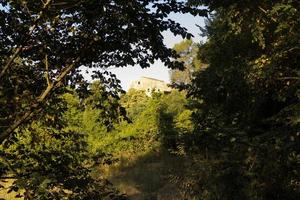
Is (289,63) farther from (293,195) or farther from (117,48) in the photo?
(117,48)

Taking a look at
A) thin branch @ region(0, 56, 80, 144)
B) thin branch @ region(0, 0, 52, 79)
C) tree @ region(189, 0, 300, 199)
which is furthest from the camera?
tree @ region(189, 0, 300, 199)

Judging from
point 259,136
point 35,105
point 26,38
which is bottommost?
point 35,105

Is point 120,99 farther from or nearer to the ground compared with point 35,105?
farther from the ground

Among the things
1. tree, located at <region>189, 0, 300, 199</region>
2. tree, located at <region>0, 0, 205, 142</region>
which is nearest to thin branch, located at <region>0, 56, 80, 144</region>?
tree, located at <region>0, 0, 205, 142</region>

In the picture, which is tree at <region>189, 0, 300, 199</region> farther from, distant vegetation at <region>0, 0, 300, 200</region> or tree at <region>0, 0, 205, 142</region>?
tree at <region>0, 0, 205, 142</region>

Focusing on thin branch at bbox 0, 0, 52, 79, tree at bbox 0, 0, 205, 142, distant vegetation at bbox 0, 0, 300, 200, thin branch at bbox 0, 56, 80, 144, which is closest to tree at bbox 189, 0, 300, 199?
distant vegetation at bbox 0, 0, 300, 200

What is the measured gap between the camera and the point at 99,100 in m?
6.35

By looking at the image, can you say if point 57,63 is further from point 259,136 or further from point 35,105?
point 259,136

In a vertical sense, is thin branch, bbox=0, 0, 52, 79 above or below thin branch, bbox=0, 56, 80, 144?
above

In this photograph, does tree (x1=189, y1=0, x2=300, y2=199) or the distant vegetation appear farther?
tree (x1=189, y1=0, x2=300, y2=199)

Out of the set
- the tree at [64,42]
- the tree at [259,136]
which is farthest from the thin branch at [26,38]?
the tree at [259,136]

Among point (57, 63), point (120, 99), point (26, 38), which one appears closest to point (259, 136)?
point (120, 99)

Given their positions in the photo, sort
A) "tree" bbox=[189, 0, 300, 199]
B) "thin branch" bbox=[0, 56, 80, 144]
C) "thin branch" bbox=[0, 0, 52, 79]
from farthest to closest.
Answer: "tree" bbox=[189, 0, 300, 199], "thin branch" bbox=[0, 56, 80, 144], "thin branch" bbox=[0, 0, 52, 79]

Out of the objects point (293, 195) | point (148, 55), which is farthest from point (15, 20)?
point (293, 195)
